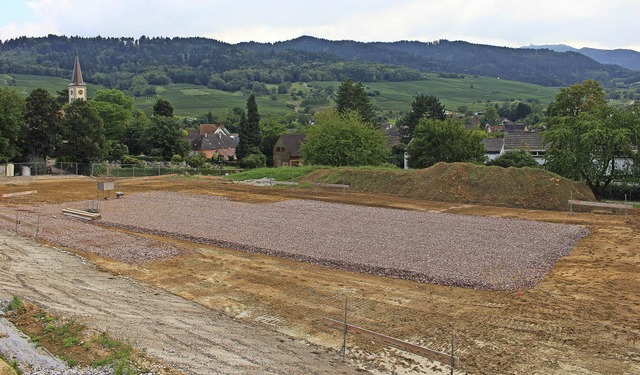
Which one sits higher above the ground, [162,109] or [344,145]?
[162,109]

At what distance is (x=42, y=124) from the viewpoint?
174 ft

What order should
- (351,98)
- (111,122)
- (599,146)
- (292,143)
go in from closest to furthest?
(599,146)
(351,98)
(292,143)
(111,122)

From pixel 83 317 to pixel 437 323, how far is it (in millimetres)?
8328

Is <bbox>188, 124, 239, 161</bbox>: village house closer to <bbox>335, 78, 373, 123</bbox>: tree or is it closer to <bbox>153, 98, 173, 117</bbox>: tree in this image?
<bbox>153, 98, 173, 117</bbox>: tree

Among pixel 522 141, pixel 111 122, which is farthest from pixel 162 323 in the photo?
pixel 111 122

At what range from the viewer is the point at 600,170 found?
1465 inches

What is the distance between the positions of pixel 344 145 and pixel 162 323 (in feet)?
134

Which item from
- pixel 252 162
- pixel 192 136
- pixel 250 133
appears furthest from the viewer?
pixel 192 136

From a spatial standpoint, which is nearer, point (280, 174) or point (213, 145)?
point (280, 174)

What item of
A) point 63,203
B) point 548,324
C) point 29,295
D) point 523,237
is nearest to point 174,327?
point 29,295

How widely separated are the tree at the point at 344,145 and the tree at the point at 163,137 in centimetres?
2654

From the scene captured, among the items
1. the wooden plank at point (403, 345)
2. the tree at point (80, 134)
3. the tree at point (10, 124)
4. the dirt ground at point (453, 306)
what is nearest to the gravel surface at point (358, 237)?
the dirt ground at point (453, 306)

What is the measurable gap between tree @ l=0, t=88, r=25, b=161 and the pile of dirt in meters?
31.8

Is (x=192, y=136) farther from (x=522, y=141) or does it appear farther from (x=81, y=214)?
(x=81, y=214)
